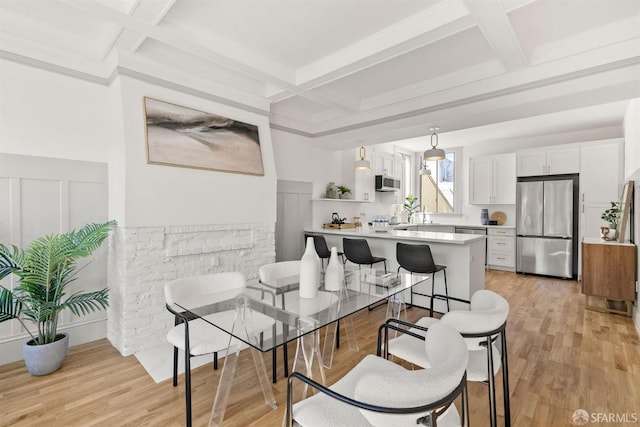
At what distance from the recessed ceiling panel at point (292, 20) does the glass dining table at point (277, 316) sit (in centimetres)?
211

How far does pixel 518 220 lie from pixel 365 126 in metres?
3.97

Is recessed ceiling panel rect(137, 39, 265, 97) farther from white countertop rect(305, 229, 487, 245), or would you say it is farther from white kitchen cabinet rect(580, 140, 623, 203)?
white kitchen cabinet rect(580, 140, 623, 203)

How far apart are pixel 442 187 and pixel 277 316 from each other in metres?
7.18

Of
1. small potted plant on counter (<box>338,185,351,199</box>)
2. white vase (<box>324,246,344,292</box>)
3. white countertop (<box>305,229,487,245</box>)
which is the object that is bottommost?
white vase (<box>324,246,344,292</box>)

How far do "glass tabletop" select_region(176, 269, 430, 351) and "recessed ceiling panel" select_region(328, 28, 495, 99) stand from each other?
6.93ft

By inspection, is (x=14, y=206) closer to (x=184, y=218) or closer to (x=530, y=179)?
(x=184, y=218)

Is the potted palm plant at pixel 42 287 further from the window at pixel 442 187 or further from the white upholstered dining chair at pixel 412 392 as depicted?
the window at pixel 442 187

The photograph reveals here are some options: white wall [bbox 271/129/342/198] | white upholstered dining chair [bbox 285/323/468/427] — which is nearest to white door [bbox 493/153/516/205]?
white wall [bbox 271/129/342/198]

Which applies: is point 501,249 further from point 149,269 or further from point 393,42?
point 149,269

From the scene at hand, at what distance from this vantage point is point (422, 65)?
3.19m

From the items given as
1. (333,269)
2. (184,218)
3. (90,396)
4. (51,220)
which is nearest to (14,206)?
(51,220)

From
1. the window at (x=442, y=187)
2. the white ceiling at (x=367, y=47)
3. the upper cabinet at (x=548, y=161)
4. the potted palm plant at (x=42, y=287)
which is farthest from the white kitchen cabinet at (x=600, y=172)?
the potted palm plant at (x=42, y=287)

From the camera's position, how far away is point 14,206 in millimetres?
2555

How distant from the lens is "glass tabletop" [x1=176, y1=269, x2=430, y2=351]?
154 cm
